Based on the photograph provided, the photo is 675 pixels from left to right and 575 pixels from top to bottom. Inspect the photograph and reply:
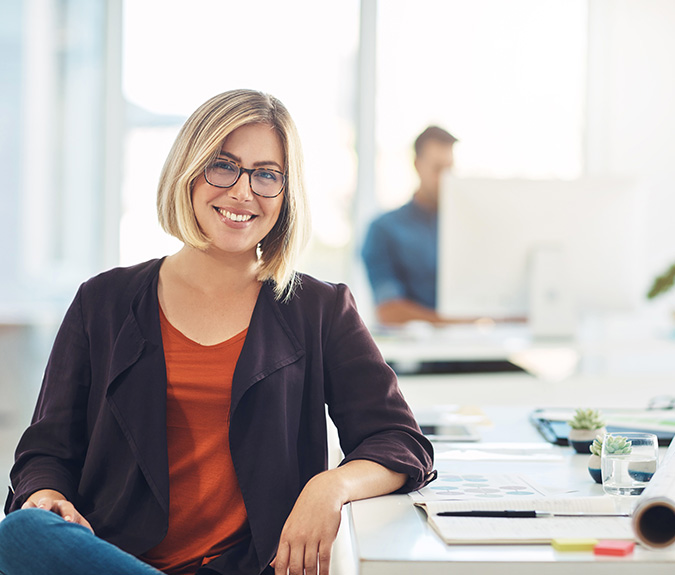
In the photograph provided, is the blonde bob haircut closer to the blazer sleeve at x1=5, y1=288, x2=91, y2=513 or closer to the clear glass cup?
the blazer sleeve at x1=5, y1=288, x2=91, y2=513

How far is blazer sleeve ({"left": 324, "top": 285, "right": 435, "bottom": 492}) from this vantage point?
1.22 m

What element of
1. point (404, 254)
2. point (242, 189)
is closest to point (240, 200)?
point (242, 189)

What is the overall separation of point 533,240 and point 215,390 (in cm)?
178

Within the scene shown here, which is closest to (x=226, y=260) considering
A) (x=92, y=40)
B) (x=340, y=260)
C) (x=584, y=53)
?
(x=340, y=260)

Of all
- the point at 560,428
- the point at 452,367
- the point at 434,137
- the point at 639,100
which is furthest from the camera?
the point at 639,100

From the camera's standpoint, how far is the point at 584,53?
15.6 feet

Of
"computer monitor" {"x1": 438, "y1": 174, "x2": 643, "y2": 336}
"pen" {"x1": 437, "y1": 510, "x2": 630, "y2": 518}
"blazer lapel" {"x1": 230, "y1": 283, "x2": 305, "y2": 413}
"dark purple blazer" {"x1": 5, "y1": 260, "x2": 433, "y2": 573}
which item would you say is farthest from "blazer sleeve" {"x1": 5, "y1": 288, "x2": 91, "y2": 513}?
"computer monitor" {"x1": 438, "y1": 174, "x2": 643, "y2": 336}

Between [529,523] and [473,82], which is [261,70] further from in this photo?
[529,523]

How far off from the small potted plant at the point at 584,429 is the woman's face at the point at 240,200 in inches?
28.8

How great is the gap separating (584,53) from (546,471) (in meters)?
4.01

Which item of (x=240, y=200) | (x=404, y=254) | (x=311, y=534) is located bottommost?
(x=311, y=534)

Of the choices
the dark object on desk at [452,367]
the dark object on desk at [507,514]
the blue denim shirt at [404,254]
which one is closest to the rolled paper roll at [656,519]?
the dark object on desk at [507,514]

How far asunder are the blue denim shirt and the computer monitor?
1.07m

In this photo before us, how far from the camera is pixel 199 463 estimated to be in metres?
1.31
